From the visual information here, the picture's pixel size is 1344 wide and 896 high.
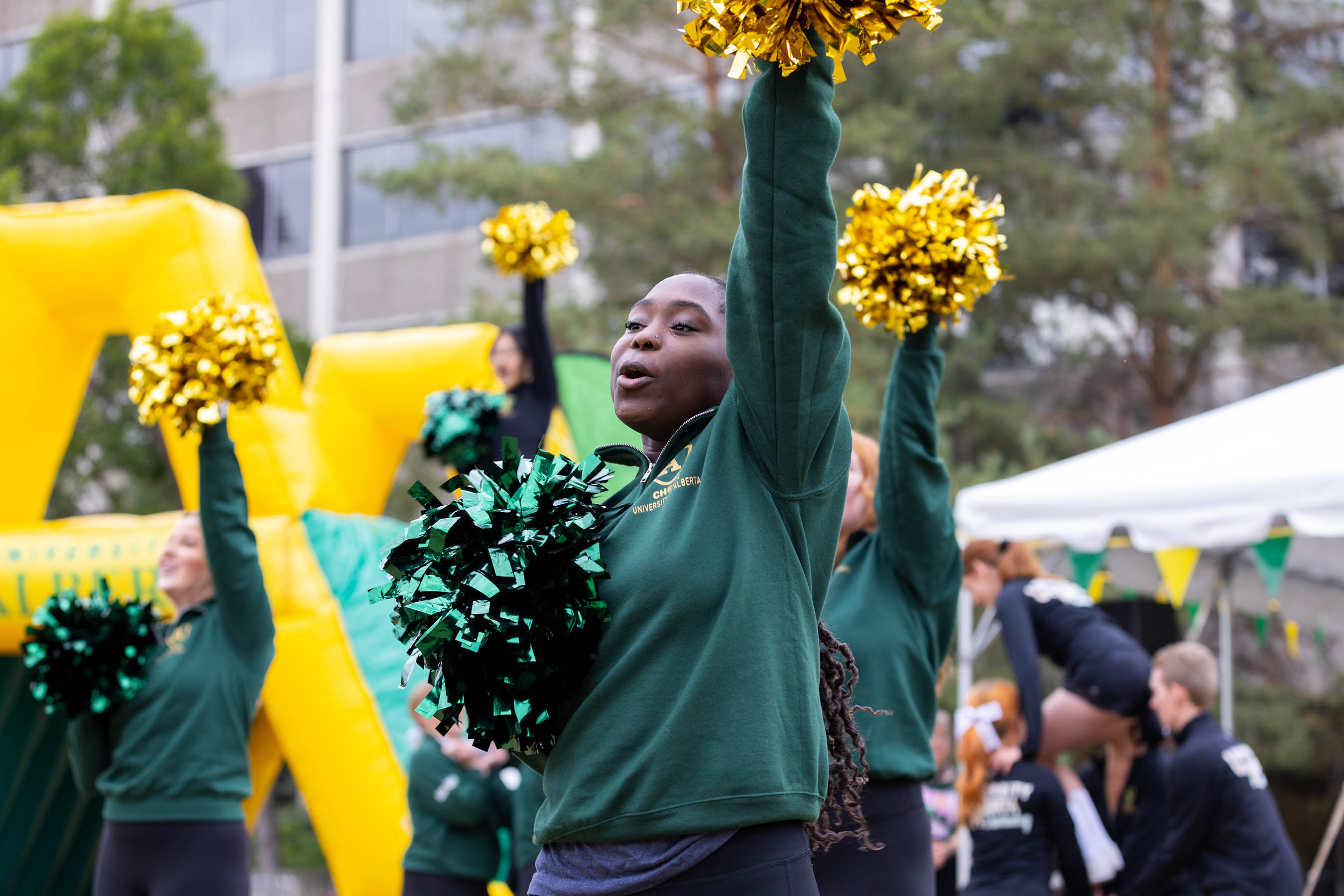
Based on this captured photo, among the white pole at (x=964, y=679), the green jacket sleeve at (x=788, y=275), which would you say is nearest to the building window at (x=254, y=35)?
the white pole at (x=964, y=679)

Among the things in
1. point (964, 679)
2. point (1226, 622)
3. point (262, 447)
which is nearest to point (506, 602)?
point (262, 447)

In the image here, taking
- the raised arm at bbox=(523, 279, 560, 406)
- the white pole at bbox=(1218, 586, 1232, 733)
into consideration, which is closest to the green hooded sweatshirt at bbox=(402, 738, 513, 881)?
the raised arm at bbox=(523, 279, 560, 406)

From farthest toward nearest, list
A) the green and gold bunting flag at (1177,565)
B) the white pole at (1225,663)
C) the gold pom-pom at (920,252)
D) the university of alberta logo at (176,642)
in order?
the white pole at (1225,663)
the green and gold bunting flag at (1177,565)
the university of alberta logo at (176,642)
the gold pom-pom at (920,252)

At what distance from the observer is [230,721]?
427 centimetres

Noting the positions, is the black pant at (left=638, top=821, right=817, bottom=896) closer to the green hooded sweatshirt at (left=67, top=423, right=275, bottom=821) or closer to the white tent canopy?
the green hooded sweatshirt at (left=67, top=423, right=275, bottom=821)

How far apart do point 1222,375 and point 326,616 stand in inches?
487

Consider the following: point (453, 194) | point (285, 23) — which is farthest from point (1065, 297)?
point (285, 23)

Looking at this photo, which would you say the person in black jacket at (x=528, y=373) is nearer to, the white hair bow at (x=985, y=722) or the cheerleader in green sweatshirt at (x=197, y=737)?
the cheerleader in green sweatshirt at (x=197, y=737)

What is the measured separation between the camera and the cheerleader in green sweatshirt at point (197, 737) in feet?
13.3

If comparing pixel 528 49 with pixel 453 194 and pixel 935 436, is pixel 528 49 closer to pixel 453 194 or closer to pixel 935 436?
pixel 453 194

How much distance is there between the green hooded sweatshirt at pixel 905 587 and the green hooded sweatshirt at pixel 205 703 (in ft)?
6.44

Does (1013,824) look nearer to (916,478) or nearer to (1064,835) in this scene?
(1064,835)

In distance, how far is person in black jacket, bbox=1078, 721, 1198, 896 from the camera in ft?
17.7

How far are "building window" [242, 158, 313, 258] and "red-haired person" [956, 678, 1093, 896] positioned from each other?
1750 centimetres
